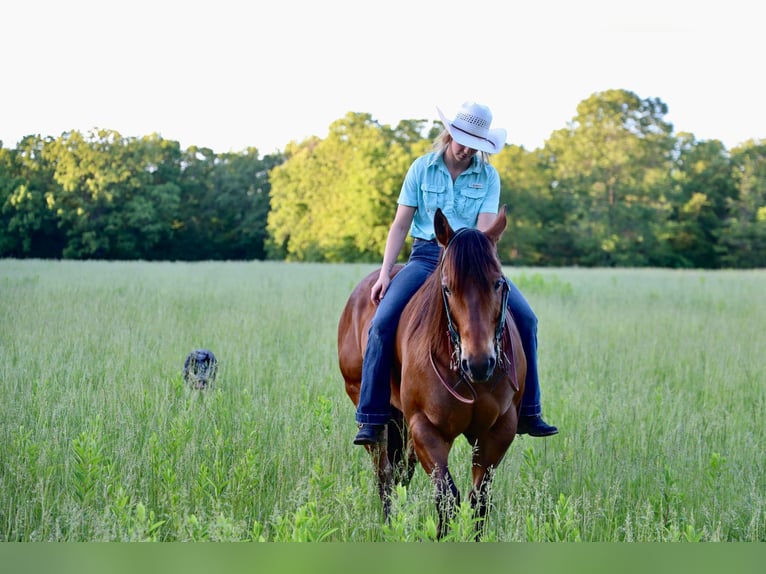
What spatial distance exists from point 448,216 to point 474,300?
1.21 meters

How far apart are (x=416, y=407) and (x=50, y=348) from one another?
22.1 ft

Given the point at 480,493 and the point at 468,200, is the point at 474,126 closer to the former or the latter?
the point at 468,200

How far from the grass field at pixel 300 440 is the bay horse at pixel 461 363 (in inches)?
12.0

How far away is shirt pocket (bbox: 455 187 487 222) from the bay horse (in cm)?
55

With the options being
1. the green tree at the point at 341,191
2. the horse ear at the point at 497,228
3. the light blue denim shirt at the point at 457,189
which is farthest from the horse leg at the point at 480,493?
the green tree at the point at 341,191

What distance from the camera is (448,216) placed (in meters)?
4.77

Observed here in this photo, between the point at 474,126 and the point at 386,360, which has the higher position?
the point at 474,126

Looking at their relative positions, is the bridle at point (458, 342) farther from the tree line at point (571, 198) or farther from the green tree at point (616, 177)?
the green tree at point (616, 177)

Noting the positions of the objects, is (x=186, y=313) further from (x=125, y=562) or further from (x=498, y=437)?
(x=125, y=562)

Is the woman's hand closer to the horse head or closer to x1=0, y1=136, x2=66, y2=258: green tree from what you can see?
the horse head

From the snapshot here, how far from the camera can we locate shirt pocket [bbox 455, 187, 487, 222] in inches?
187

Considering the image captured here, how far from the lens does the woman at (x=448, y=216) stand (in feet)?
15.3

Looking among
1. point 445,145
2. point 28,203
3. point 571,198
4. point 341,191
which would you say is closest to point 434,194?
point 445,145

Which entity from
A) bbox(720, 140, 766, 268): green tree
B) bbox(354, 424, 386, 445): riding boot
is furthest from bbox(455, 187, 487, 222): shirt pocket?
bbox(720, 140, 766, 268): green tree
